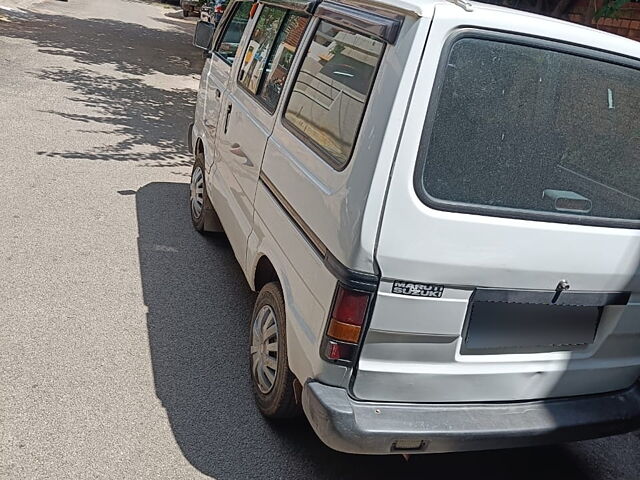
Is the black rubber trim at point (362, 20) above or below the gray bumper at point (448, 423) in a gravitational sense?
above

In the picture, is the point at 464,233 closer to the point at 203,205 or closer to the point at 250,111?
the point at 250,111

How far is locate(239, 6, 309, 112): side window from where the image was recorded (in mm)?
3627

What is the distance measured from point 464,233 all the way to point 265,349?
138cm

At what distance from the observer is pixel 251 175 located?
3.86 metres

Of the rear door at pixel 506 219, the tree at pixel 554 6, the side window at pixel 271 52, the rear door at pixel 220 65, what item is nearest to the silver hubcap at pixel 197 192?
the rear door at pixel 220 65

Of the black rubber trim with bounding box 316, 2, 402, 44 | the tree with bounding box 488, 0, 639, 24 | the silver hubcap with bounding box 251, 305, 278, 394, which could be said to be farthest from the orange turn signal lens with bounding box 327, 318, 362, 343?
the tree with bounding box 488, 0, 639, 24

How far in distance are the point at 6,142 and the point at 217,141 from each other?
3.56 meters

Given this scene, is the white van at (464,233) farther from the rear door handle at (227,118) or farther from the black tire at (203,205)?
the black tire at (203,205)

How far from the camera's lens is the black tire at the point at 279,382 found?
3191 mm

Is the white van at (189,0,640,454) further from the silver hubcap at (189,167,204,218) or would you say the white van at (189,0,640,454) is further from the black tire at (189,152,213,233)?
the silver hubcap at (189,167,204,218)

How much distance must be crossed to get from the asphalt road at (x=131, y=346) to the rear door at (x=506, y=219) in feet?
2.83

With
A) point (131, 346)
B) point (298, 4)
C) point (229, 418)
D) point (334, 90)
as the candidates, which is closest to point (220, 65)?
point (298, 4)

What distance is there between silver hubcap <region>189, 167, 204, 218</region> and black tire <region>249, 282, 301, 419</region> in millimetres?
2270

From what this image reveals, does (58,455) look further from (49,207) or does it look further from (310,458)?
(49,207)
